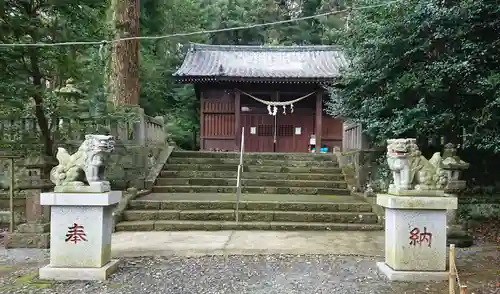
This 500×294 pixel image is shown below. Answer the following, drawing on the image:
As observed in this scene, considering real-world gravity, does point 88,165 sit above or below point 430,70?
below

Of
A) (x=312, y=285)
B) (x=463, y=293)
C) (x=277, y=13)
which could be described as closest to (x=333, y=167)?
(x=312, y=285)

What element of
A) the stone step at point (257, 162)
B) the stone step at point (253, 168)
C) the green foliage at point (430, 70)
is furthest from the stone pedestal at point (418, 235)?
the stone step at point (257, 162)

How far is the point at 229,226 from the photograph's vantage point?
291 inches

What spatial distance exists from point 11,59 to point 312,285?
17.8 ft

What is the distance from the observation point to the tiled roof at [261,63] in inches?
602

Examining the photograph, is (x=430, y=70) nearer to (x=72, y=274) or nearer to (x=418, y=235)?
(x=418, y=235)

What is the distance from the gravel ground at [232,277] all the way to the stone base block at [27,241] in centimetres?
50

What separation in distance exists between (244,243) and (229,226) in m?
1.14

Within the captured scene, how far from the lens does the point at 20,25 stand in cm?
597

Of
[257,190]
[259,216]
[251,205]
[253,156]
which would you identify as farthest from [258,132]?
[259,216]

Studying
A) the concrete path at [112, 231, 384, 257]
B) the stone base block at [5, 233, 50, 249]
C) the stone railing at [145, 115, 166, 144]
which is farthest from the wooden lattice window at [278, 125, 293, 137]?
the stone base block at [5, 233, 50, 249]

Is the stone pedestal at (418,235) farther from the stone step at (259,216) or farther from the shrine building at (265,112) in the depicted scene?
the shrine building at (265,112)

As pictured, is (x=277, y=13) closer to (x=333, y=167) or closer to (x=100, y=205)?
(x=333, y=167)

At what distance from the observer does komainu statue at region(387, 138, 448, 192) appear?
455 centimetres
